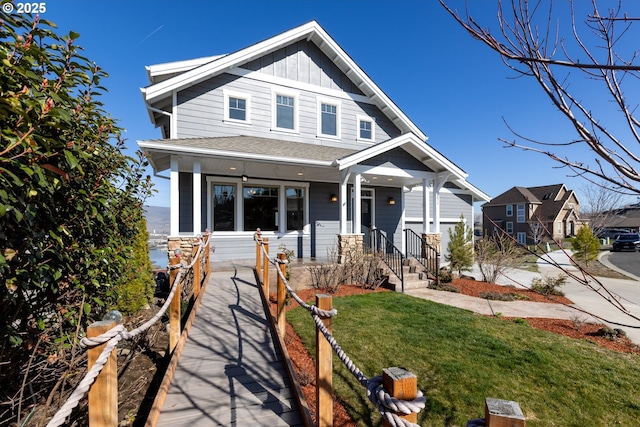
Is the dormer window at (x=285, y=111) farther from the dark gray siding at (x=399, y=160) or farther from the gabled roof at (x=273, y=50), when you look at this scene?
the dark gray siding at (x=399, y=160)

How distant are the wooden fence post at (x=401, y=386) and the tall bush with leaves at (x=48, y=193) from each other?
2064mm

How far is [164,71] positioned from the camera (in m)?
8.88

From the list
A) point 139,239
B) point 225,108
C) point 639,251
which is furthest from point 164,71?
point 639,251

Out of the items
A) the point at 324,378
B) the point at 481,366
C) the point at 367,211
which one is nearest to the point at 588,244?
the point at 367,211

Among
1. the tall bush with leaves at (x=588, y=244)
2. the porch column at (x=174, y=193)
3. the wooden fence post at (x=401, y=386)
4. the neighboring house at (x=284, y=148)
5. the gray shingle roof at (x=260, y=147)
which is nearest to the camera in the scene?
the wooden fence post at (x=401, y=386)

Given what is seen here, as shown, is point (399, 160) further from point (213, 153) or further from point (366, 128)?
point (213, 153)

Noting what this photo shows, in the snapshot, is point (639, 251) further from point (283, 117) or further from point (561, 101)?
point (561, 101)

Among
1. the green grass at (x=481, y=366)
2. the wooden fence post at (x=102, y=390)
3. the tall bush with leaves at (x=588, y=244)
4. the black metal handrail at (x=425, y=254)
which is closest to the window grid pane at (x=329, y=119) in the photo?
the black metal handrail at (x=425, y=254)

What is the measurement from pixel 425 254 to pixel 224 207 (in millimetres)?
7179

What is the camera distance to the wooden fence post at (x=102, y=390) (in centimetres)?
140

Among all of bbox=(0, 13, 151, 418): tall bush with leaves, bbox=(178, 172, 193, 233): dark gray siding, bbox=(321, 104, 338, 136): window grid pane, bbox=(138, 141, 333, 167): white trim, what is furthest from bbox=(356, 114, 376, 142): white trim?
bbox=(0, 13, 151, 418): tall bush with leaves

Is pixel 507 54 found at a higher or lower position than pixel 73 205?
higher

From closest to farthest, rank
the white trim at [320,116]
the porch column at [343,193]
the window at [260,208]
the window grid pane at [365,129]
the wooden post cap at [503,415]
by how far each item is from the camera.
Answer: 1. the wooden post cap at [503,415]
2. the porch column at [343,193]
3. the window at [260,208]
4. the white trim at [320,116]
5. the window grid pane at [365,129]

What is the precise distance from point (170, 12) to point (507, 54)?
37.1 ft
